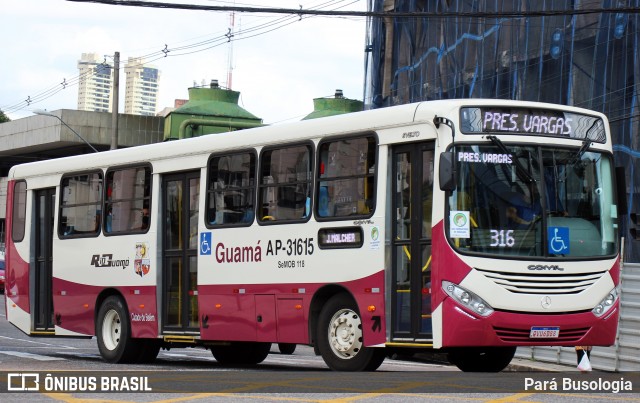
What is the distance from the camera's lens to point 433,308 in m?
14.4

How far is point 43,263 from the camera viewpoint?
72.0 ft

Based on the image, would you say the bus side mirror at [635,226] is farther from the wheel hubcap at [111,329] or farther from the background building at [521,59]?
the background building at [521,59]

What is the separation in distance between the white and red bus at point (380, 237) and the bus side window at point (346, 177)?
0.08 ft

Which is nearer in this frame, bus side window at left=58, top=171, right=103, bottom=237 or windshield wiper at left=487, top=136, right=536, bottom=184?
windshield wiper at left=487, top=136, right=536, bottom=184

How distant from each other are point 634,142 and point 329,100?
25656 mm

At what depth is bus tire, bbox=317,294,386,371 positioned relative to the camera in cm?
1528

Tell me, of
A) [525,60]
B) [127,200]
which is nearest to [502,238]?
[127,200]

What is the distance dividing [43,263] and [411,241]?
30.1ft

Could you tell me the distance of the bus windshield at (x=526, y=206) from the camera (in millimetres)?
14297

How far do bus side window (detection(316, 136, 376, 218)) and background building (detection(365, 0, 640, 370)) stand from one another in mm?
9439

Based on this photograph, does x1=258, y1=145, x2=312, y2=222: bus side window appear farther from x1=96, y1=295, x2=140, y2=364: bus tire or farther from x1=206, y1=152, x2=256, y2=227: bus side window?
x1=96, y1=295, x2=140, y2=364: bus tire

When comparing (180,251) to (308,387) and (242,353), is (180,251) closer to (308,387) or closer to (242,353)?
(242,353)

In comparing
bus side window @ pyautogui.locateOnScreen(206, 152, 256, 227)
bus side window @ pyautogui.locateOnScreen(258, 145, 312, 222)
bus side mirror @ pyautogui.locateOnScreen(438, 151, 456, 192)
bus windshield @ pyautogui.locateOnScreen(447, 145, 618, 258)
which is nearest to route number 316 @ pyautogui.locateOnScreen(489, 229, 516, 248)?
bus windshield @ pyautogui.locateOnScreen(447, 145, 618, 258)

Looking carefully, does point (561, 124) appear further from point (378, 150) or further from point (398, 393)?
point (398, 393)
